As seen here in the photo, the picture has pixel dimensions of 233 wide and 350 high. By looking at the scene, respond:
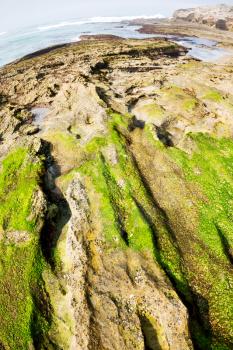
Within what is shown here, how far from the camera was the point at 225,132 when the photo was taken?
136ft

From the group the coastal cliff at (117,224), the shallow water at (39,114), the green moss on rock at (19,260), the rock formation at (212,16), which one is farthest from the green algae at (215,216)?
the rock formation at (212,16)

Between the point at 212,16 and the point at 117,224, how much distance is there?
15949 cm

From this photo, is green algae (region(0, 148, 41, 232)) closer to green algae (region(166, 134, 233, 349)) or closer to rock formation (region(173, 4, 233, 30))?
green algae (region(166, 134, 233, 349))

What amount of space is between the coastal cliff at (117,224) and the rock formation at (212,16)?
11515 centimetres

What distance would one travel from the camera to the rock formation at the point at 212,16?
478ft

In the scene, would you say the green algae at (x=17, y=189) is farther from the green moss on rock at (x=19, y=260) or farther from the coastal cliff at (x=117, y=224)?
the coastal cliff at (x=117, y=224)

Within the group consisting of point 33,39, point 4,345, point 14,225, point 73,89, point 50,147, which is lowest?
point 4,345

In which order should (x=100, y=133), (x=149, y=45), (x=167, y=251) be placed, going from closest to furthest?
(x=167, y=251) < (x=100, y=133) < (x=149, y=45)

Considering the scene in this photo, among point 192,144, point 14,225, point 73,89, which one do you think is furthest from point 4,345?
point 73,89

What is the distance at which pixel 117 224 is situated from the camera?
26.2m

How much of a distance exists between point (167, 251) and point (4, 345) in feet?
41.3

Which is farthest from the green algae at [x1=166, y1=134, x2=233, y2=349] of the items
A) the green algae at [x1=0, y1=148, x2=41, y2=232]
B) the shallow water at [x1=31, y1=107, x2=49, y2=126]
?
the shallow water at [x1=31, y1=107, x2=49, y2=126]

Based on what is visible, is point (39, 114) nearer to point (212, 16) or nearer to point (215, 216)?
point (215, 216)

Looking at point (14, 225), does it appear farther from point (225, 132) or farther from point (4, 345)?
point (225, 132)
